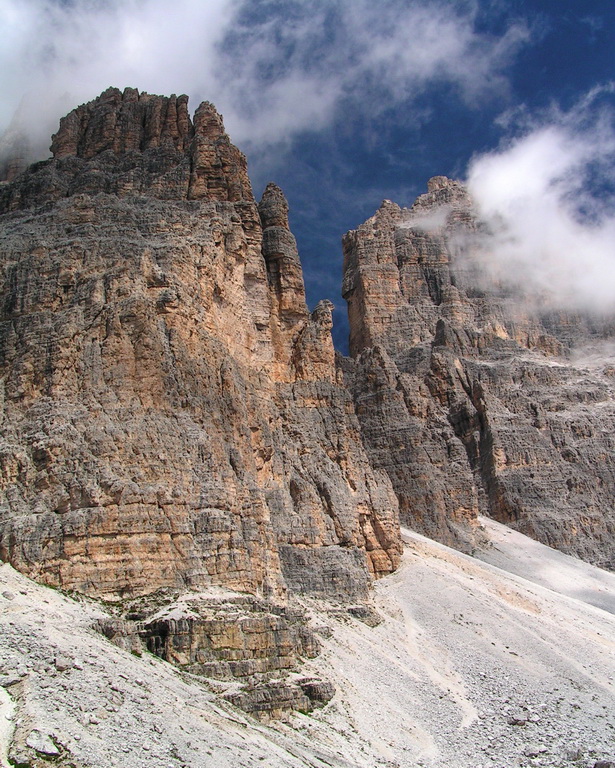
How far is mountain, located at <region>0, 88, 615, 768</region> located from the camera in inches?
1096

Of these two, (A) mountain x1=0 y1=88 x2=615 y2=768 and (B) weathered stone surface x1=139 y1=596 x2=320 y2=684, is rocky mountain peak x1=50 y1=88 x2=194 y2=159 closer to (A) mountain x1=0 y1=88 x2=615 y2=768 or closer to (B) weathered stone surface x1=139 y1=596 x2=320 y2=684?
(A) mountain x1=0 y1=88 x2=615 y2=768

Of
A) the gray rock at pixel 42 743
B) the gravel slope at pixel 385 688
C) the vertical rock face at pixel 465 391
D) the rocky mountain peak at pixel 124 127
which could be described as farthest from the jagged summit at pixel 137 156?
the gray rock at pixel 42 743

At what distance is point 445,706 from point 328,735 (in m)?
8.87

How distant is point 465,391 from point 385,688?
59744 mm

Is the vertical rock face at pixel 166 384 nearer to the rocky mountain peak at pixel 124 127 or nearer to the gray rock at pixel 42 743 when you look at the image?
the rocky mountain peak at pixel 124 127

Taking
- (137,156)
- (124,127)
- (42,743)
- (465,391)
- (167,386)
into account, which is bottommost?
(42,743)

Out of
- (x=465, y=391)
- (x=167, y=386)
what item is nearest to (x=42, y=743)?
(x=167, y=386)

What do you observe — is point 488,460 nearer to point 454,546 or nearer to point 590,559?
point 590,559

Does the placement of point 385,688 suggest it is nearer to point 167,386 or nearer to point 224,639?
point 224,639

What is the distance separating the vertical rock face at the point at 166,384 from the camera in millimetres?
33844

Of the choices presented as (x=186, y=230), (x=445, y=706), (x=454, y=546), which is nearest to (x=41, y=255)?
(x=186, y=230)

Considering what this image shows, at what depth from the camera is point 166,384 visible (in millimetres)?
38312

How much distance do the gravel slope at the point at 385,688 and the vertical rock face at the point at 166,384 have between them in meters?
3.22

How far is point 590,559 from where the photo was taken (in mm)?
80375
